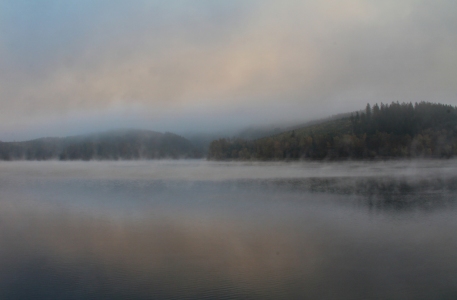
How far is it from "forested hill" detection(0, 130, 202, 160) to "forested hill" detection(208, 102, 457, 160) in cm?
2526

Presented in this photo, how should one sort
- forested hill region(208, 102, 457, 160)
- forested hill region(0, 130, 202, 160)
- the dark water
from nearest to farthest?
the dark water
forested hill region(208, 102, 457, 160)
forested hill region(0, 130, 202, 160)

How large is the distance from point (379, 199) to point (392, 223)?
5.71 metres

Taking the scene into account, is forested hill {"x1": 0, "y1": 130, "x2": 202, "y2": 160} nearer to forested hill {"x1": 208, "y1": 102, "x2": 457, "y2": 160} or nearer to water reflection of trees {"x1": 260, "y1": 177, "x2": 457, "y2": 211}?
forested hill {"x1": 208, "y1": 102, "x2": 457, "y2": 160}

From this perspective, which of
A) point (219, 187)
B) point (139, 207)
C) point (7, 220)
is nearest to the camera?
point (7, 220)

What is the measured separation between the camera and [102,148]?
83.1 meters

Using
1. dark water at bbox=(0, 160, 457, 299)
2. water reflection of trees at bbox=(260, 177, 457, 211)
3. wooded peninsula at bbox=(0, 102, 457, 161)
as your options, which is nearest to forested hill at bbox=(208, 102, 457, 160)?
wooded peninsula at bbox=(0, 102, 457, 161)

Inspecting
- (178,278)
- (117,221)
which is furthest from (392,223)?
(117,221)

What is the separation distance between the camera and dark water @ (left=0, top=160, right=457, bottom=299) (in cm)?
709

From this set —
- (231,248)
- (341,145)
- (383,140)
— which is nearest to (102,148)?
(341,145)

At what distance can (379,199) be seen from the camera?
18062 millimetres

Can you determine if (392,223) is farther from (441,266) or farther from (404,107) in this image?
(404,107)

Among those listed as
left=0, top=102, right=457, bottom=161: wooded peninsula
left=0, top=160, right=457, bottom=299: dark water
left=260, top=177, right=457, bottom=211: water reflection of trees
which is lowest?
left=0, top=160, right=457, bottom=299: dark water

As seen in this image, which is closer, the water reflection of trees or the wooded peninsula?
the water reflection of trees

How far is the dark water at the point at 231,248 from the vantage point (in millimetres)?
7090
